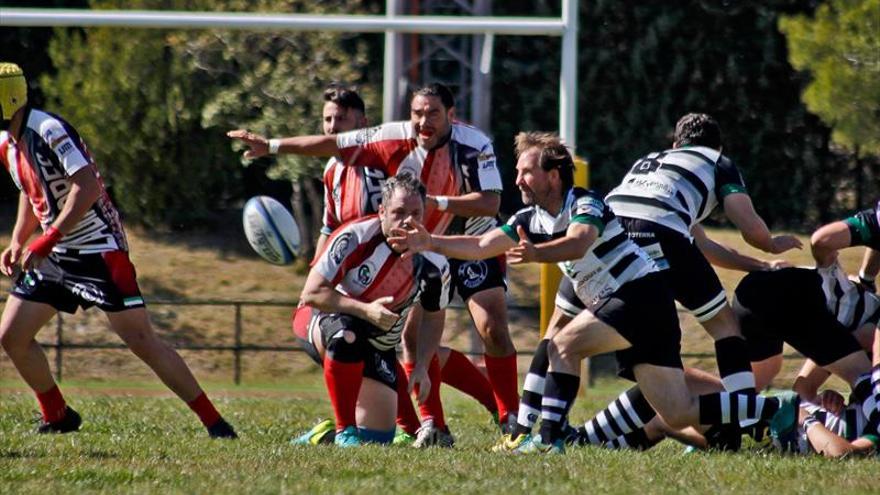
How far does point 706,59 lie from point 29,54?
8.83 m

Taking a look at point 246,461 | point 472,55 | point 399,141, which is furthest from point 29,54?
point 246,461

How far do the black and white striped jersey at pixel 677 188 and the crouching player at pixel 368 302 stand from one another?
1.05 m

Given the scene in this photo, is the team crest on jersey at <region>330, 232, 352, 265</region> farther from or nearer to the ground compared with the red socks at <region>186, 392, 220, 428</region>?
farther from the ground

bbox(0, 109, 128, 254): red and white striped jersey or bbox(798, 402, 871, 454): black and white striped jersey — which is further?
bbox(0, 109, 128, 254): red and white striped jersey

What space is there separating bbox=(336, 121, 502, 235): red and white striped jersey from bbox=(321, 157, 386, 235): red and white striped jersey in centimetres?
6

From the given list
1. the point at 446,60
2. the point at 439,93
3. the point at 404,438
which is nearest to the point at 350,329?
the point at 404,438

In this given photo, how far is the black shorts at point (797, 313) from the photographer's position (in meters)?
8.49

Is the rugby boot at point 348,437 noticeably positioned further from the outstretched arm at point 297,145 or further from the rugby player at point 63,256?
the outstretched arm at point 297,145

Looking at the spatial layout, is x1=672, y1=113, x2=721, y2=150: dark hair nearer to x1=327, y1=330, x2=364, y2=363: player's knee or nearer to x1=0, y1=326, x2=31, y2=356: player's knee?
x1=327, y1=330, x2=364, y2=363: player's knee

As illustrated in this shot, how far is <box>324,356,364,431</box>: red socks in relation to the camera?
822 cm

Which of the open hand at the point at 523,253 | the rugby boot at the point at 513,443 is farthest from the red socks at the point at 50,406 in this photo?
the open hand at the point at 523,253

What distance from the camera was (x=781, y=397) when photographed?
8148 mm

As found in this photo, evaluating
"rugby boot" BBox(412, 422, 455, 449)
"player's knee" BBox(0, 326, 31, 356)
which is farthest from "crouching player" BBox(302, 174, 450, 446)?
"player's knee" BBox(0, 326, 31, 356)

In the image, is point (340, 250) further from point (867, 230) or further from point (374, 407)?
point (867, 230)
